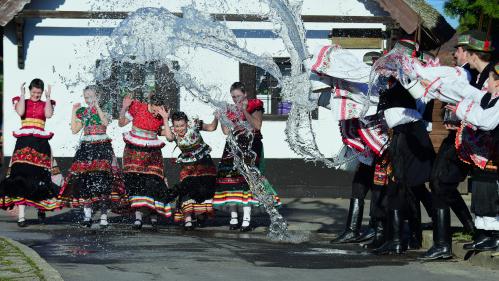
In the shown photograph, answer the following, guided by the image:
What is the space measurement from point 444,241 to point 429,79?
4.98 feet

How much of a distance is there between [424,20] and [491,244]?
10.6 m

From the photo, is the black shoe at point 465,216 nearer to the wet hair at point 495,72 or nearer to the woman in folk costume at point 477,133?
the woman in folk costume at point 477,133

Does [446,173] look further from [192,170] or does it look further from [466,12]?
[466,12]

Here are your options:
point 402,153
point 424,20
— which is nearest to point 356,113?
point 402,153

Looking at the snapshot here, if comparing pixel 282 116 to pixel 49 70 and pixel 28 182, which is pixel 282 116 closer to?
pixel 49 70

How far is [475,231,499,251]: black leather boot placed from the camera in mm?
9641

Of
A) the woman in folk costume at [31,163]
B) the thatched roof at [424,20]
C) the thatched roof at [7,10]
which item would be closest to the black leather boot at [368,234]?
the woman in folk costume at [31,163]

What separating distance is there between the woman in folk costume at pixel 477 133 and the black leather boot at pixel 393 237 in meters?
0.58

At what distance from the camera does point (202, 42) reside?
11422 millimetres

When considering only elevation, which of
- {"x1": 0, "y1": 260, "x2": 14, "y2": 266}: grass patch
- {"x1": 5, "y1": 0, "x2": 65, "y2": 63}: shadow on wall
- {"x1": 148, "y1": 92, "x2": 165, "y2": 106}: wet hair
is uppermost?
{"x1": 5, "y1": 0, "x2": 65, "y2": 63}: shadow on wall

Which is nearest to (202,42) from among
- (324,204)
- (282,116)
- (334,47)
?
(334,47)

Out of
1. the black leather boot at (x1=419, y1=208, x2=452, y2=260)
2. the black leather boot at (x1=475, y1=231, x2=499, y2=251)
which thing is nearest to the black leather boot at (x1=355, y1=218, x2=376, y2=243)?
the black leather boot at (x1=419, y1=208, x2=452, y2=260)

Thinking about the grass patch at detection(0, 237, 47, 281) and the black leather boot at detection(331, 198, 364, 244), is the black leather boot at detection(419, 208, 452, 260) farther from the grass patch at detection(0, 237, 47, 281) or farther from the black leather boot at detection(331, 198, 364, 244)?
the grass patch at detection(0, 237, 47, 281)

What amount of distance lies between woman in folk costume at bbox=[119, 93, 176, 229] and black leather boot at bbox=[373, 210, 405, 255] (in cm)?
347
